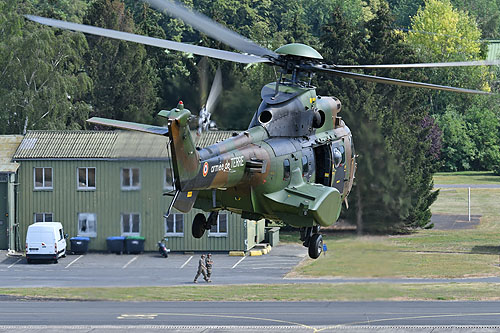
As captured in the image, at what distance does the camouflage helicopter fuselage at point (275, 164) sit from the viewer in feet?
102

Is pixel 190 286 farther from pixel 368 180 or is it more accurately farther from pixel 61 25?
pixel 61 25

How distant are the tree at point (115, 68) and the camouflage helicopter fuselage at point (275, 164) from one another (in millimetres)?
47262

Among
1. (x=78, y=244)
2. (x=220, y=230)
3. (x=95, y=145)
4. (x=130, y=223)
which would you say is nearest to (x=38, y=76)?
(x=220, y=230)

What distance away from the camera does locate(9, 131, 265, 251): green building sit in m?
33.9

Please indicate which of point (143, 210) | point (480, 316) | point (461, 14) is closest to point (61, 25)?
point (143, 210)

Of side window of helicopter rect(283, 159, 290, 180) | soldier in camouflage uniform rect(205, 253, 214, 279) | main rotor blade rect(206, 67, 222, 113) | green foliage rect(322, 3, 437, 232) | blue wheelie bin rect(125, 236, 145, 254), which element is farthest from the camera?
green foliage rect(322, 3, 437, 232)

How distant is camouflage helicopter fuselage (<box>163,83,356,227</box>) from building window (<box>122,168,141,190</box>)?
2191 millimetres

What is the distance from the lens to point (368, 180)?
48375 mm

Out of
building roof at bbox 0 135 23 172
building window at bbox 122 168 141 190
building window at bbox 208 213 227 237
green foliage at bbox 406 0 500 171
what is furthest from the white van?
green foliage at bbox 406 0 500 171

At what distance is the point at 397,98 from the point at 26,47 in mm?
34061

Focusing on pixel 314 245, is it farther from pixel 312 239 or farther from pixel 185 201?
pixel 185 201

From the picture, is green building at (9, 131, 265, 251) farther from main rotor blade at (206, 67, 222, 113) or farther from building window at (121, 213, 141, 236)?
main rotor blade at (206, 67, 222, 113)

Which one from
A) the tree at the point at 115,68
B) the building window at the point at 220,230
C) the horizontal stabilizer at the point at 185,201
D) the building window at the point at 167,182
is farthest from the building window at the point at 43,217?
the tree at the point at 115,68

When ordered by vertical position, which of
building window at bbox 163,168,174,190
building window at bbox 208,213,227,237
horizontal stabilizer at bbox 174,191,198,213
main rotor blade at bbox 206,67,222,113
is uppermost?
main rotor blade at bbox 206,67,222,113
